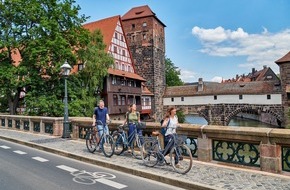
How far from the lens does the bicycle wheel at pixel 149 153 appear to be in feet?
23.8

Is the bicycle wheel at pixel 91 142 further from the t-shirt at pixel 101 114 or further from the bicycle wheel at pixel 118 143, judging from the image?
the bicycle wheel at pixel 118 143

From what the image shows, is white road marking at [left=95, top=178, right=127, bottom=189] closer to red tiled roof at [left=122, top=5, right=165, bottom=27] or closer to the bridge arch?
the bridge arch

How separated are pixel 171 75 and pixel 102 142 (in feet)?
230

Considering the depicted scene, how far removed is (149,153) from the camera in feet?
24.3

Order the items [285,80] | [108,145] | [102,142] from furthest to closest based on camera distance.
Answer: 1. [285,80]
2. [102,142]
3. [108,145]

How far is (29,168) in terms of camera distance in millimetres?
7766

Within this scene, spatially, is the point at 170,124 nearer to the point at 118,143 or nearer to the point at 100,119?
the point at 118,143

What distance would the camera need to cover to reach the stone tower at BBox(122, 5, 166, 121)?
5488 cm

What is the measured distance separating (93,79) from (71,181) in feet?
84.5

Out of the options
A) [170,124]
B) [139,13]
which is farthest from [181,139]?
[139,13]

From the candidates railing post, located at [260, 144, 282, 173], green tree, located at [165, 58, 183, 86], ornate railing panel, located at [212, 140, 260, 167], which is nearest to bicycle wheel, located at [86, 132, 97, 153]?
ornate railing panel, located at [212, 140, 260, 167]

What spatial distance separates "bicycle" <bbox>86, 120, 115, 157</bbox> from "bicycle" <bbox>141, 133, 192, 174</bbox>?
1.40 m

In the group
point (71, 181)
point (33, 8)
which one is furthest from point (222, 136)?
point (33, 8)

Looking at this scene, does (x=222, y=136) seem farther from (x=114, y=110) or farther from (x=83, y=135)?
(x=114, y=110)
